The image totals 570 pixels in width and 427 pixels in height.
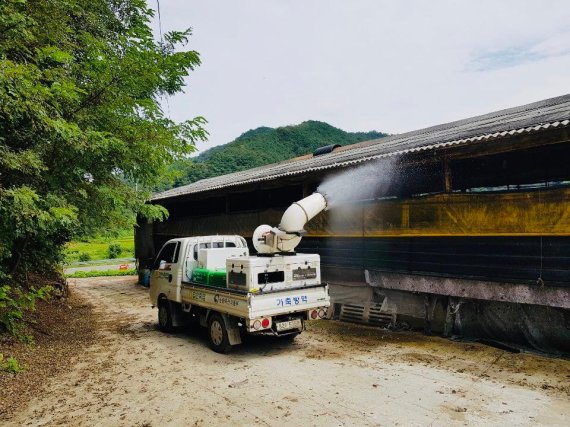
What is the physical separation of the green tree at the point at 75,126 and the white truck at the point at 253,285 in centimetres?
189

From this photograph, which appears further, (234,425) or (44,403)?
(44,403)

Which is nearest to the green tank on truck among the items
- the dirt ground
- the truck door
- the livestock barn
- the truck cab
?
the truck cab

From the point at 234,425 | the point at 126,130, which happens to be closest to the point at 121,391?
the point at 234,425

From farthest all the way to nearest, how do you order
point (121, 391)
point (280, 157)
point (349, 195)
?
point (280, 157) < point (349, 195) < point (121, 391)

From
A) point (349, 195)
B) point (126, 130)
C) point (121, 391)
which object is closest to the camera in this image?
point (121, 391)

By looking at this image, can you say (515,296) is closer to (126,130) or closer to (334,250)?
(334,250)

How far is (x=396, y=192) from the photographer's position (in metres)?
10.1

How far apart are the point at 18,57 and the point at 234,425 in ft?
25.5

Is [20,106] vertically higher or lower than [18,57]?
lower

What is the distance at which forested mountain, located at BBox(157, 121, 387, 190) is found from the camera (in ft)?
177

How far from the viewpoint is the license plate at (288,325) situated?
7629 mm

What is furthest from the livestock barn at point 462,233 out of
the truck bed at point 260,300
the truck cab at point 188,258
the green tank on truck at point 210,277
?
the green tank on truck at point 210,277

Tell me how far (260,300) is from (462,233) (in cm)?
462

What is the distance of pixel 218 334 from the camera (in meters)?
8.22
